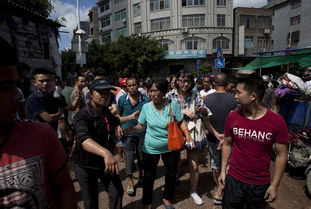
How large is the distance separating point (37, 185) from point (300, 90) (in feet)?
15.5

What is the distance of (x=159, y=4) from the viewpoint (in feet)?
94.8

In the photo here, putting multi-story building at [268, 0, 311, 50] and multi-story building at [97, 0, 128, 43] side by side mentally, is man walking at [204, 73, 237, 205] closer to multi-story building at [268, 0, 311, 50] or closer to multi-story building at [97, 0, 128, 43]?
multi-story building at [97, 0, 128, 43]

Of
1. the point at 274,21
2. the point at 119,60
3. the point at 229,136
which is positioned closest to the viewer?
the point at 229,136

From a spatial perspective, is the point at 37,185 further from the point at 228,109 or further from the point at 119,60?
the point at 119,60

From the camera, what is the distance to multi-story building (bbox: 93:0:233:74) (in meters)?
28.0

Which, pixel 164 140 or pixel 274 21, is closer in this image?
pixel 164 140

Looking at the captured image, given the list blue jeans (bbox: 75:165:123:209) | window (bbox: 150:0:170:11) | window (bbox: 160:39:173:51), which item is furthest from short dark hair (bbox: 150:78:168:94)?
window (bbox: 150:0:170:11)

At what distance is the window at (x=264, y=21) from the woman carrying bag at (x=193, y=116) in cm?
3402

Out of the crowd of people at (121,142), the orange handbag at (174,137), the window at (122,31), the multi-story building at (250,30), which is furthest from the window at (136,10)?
the orange handbag at (174,137)

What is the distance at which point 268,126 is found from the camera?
196cm

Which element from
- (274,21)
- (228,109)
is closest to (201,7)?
(274,21)

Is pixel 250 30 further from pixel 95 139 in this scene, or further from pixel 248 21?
pixel 95 139

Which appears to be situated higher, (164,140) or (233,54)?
(233,54)

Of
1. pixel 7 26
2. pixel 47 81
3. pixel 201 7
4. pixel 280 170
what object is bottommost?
pixel 280 170
